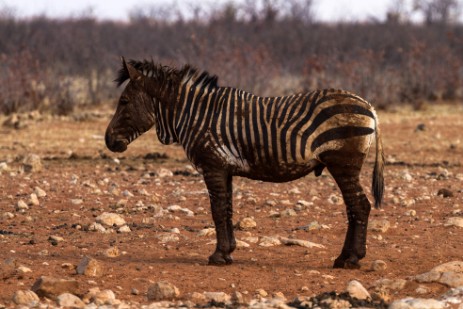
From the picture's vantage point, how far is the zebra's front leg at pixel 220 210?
7297mm

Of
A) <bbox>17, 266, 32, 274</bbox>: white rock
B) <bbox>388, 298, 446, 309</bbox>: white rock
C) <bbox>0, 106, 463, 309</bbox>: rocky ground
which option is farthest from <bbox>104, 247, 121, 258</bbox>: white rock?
<bbox>388, 298, 446, 309</bbox>: white rock

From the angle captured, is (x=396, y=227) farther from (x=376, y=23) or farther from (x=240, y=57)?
(x=376, y=23)

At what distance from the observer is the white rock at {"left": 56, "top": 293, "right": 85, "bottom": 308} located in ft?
19.9

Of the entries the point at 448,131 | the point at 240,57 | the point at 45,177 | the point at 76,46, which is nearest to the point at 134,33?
the point at 76,46

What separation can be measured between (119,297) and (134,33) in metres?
33.1

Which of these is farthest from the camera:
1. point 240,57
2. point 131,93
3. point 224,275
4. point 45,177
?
point 240,57

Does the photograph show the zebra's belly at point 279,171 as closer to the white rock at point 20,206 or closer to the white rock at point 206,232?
the white rock at point 206,232

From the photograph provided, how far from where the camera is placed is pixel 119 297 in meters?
6.32

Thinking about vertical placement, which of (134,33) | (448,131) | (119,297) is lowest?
(119,297)

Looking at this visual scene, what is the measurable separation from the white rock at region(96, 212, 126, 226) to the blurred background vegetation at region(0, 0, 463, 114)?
149cm

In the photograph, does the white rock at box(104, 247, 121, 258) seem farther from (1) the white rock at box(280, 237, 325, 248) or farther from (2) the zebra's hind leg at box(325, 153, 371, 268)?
(2) the zebra's hind leg at box(325, 153, 371, 268)

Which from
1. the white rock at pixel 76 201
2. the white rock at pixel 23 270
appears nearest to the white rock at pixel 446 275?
the white rock at pixel 23 270

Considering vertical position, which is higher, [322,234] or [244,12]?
[244,12]

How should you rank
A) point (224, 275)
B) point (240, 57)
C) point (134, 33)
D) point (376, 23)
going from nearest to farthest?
point (224, 275)
point (240, 57)
point (134, 33)
point (376, 23)
